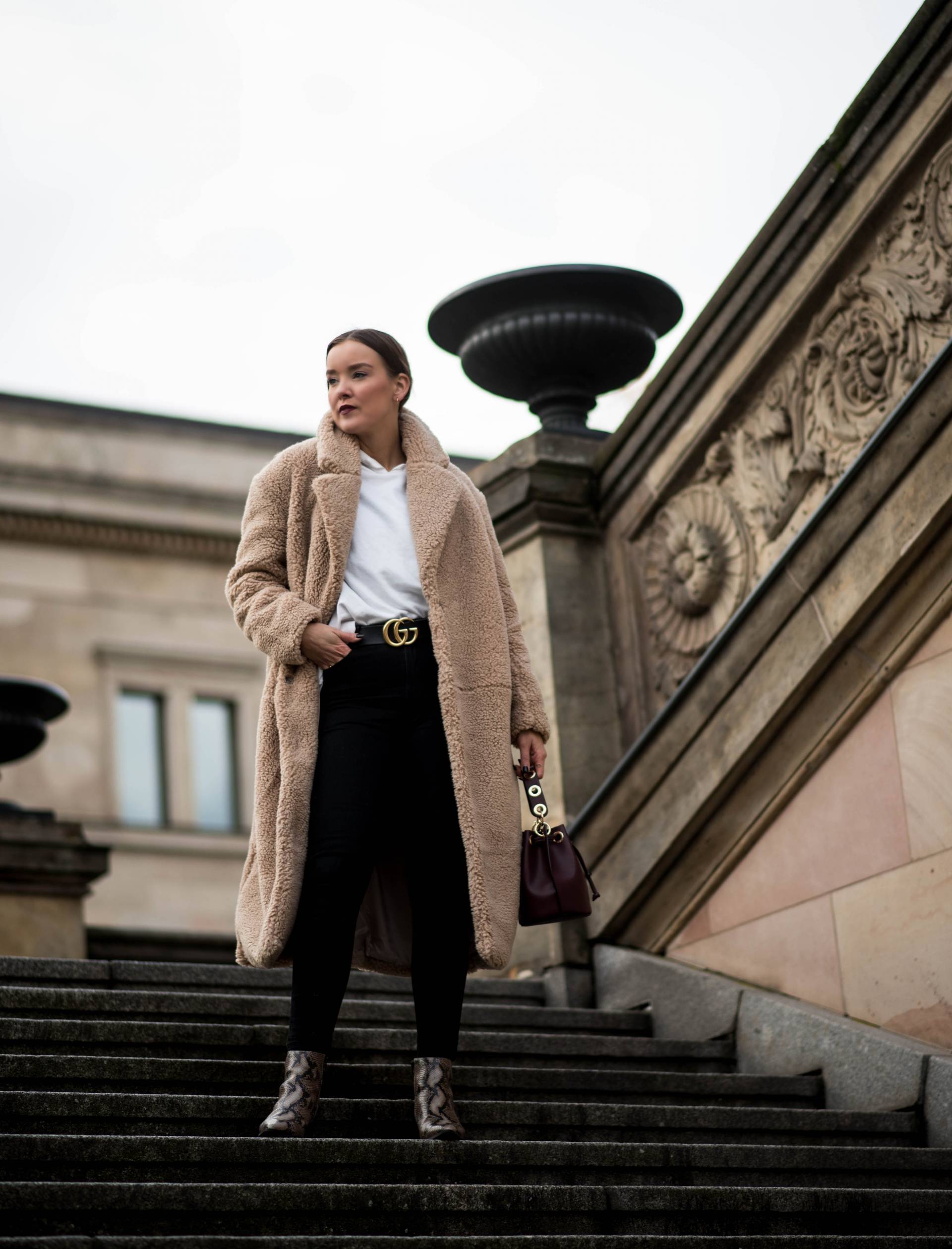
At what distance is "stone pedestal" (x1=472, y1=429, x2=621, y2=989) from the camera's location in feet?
24.8

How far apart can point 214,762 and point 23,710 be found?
55.8ft

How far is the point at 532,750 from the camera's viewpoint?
5062 mm

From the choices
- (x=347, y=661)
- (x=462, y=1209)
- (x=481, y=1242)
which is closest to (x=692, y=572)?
(x=347, y=661)

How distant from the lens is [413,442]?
521 centimetres

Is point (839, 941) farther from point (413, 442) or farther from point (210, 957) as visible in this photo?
point (210, 957)

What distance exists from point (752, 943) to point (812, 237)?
2307 mm

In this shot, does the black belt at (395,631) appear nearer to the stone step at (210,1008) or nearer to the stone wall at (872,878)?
the stone step at (210,1008)

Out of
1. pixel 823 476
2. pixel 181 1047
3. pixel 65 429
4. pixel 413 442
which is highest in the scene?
pixel 65 429

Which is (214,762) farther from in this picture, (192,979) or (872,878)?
(872,878)

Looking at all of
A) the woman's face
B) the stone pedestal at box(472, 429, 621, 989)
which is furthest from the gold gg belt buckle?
the stone pedestal at box(472, 429, 621, 989)

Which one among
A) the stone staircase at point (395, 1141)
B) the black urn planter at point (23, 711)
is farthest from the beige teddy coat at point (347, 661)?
the black urn planter at point (23, 711)

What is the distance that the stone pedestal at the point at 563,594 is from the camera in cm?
755

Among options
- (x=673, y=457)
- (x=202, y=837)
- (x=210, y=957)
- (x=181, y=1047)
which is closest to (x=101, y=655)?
(x=202, y=837)

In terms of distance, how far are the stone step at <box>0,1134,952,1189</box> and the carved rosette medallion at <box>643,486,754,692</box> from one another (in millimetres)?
2650
